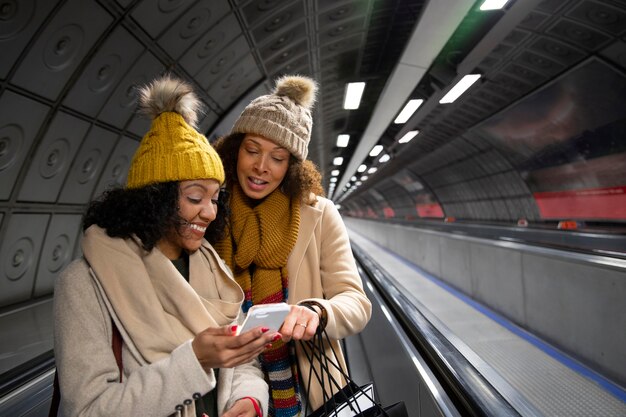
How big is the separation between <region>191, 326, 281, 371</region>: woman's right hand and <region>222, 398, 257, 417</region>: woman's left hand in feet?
1.22

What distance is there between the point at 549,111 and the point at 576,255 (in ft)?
27.8

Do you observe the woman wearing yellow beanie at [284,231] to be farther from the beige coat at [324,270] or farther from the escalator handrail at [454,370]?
the escalator handrail at [454,370]

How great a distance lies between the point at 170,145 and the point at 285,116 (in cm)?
67

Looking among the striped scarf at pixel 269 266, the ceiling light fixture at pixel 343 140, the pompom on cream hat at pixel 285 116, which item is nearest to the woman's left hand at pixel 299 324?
the striped scarf at pixel 269 266

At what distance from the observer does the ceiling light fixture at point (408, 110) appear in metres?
7.41

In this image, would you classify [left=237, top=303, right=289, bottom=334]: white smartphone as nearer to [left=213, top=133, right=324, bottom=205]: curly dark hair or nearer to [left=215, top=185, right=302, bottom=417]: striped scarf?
[left=215, top=185, right=302, bottom=417]: striped scarf

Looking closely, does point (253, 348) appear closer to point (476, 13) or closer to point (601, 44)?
point (476, 13)

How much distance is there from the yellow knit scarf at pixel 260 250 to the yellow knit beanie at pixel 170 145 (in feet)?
1.33

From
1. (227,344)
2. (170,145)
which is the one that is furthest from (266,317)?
(170,145)

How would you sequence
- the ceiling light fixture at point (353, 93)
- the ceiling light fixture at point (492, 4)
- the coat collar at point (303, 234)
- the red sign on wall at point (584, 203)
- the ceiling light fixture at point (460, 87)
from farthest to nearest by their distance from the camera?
the red sign on wall at point (584, 203) → the ceiling light fixture at point (353, 93) → the ceiling light fixture at point (460, 87) → the ceiling light fixture at point (492, 4) → the coat collar at point (303, 234)

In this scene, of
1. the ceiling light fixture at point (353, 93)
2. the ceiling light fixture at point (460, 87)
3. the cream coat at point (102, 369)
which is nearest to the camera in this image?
the cream coat at point (102, 369)

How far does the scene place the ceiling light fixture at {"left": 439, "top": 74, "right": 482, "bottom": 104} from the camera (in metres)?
6.46

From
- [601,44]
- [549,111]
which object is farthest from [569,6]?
[549,111]

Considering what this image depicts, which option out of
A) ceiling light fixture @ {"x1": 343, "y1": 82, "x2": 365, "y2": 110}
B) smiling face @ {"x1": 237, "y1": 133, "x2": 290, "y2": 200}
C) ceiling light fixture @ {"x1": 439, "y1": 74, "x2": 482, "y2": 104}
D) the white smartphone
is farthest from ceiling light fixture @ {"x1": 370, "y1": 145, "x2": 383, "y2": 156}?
the white smartphone
